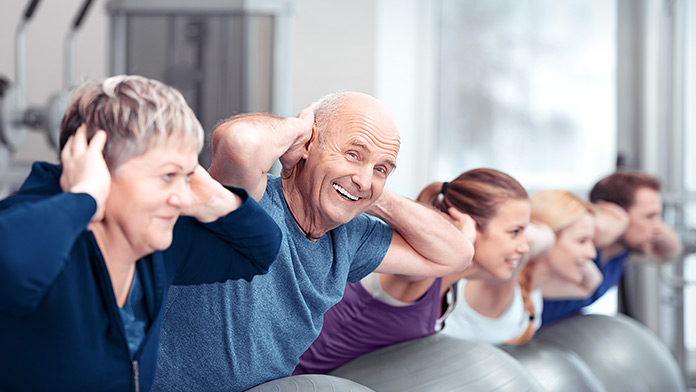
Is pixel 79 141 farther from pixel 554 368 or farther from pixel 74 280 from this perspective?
pixel 554 368

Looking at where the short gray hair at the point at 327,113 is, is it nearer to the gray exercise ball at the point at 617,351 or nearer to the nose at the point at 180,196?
the nose at the point at 180,196

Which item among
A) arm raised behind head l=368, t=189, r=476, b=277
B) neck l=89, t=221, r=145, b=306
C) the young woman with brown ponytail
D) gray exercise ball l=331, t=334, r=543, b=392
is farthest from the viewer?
the young woman with brown ponytail

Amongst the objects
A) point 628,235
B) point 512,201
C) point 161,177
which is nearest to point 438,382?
point 512,201

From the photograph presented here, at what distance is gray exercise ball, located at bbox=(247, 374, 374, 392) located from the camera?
100cm

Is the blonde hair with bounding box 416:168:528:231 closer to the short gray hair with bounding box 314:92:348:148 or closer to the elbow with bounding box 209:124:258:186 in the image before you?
the short gray hair with bounding box 314:92:348:148

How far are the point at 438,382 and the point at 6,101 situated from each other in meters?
1.80

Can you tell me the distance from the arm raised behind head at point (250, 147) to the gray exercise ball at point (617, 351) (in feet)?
4.53

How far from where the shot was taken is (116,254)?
2.35 ft

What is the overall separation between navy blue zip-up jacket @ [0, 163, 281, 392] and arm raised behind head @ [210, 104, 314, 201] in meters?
0.12

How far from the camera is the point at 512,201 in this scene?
1494 millimetres

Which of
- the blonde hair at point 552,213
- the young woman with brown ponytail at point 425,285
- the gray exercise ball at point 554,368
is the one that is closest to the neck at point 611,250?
the blonde hair at point 552,213

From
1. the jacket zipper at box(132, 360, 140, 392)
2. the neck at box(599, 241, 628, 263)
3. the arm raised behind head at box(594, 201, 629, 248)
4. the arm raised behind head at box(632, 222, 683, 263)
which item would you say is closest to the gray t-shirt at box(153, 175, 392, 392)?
the jacket zipper at box(132, 360, 140, 392)

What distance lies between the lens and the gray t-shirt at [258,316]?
0.97 metres

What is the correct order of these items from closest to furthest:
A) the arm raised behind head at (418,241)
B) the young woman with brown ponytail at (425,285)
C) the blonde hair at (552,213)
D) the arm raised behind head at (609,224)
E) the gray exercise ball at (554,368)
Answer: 1. the arm raised behind head at (418,241)
2. the young woman with brown ponytail at (425,285)
3. the gray exercise ball at (554,368)
4. the blonde hair at (552,213)
5. the arm raised behind head at (609,224)
